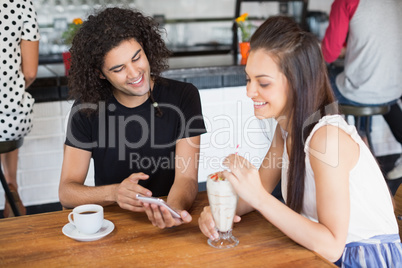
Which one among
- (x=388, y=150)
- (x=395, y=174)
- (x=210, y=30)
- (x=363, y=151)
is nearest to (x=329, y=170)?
(x=363, y=151)

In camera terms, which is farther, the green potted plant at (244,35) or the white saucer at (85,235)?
the green potted plant at (244,35)

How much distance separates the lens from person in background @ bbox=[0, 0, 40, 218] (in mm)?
2715

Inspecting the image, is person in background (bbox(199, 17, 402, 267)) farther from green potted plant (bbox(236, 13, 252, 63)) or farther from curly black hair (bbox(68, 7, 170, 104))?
green potted plant (bbox(236, 13, 252, 63))

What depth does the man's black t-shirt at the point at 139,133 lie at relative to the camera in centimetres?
207

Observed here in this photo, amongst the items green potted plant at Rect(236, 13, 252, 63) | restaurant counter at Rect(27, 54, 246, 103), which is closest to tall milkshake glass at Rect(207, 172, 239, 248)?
restaurant counter at Rect(27, 54, 246, 103)

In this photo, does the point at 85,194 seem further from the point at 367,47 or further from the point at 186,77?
the point at 367,47

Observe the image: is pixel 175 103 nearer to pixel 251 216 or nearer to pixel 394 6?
pixel 251 216

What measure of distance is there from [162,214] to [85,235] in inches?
8.9

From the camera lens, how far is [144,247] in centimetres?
137

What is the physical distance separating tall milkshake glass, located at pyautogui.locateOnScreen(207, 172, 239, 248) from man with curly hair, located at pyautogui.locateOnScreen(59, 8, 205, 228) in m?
0.52

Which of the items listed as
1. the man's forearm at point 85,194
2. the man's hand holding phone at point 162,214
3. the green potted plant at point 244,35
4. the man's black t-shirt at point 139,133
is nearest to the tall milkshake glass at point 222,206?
the man's hand holding phone at point 162,214

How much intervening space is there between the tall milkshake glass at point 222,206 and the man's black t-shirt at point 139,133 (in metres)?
0.73

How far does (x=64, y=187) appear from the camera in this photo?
193 centimetres

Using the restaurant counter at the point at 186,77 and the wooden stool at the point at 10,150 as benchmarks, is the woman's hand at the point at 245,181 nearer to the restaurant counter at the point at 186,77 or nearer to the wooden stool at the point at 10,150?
→ the wooden stool at the point at 10,150
